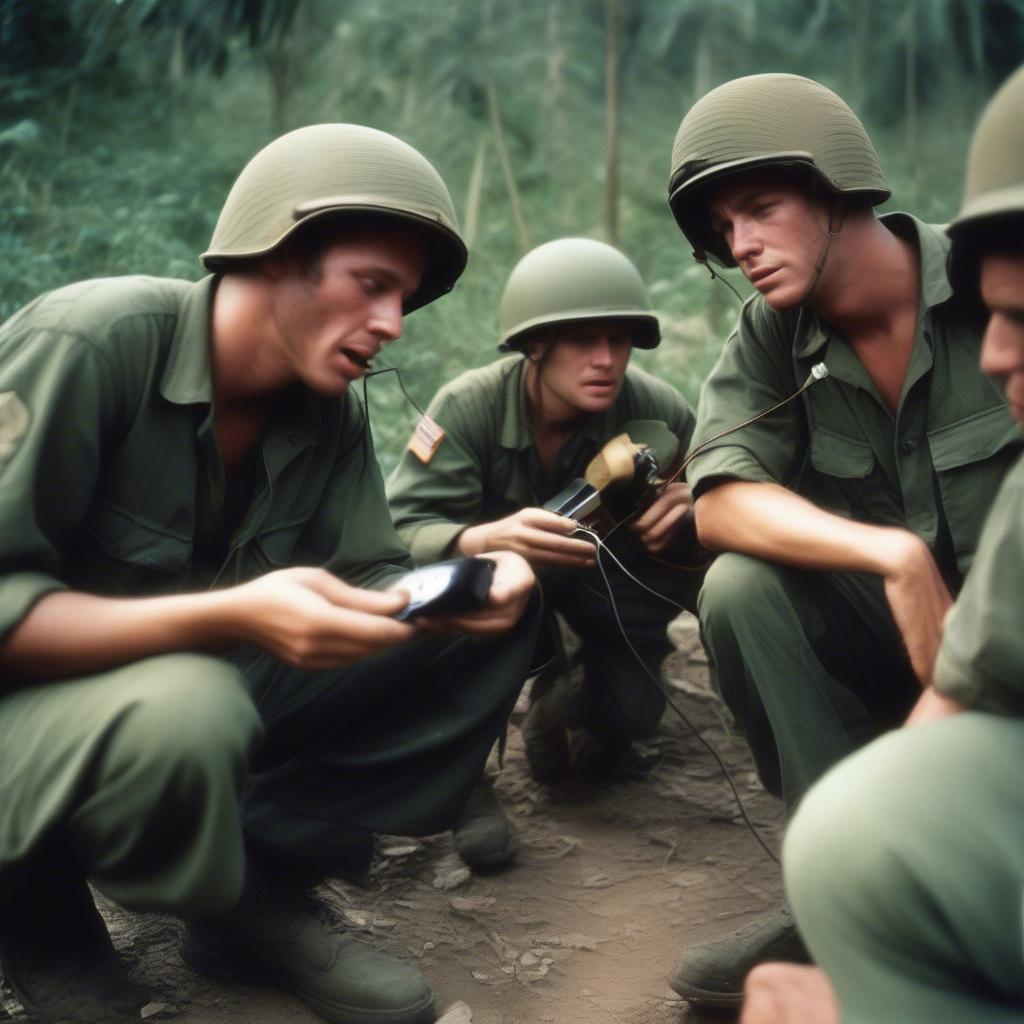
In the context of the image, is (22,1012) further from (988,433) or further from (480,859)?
(988,433)

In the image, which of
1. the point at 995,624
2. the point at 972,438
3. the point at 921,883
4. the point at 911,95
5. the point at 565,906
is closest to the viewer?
the point at 921,883

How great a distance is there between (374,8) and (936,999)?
9438 millimetres

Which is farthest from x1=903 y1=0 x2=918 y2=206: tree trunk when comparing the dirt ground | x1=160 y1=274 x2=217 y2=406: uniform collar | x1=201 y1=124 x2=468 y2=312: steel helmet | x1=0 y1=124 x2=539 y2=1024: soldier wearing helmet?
x1=160 y1=274 x2=217 y2=406: uniform collar

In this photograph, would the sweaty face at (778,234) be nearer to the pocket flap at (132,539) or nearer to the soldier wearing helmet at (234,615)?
the soldier wearing helmet at (234,615)

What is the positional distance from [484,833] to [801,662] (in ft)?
4.38

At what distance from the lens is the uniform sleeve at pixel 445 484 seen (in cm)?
452

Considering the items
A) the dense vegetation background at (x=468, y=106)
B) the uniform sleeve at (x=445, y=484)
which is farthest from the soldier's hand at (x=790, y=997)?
the dense vegetation background at (x=468, y=106)

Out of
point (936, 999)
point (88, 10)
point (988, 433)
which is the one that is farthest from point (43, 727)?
point (88, 10)

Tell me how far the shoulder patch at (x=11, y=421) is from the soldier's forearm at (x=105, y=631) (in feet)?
1.04

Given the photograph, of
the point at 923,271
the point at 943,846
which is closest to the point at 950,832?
the point at 943,846

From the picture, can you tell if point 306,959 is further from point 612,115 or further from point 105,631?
point 612,115

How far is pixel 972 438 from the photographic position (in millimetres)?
3186

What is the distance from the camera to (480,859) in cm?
391

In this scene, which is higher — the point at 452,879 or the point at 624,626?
the point at 624,626
